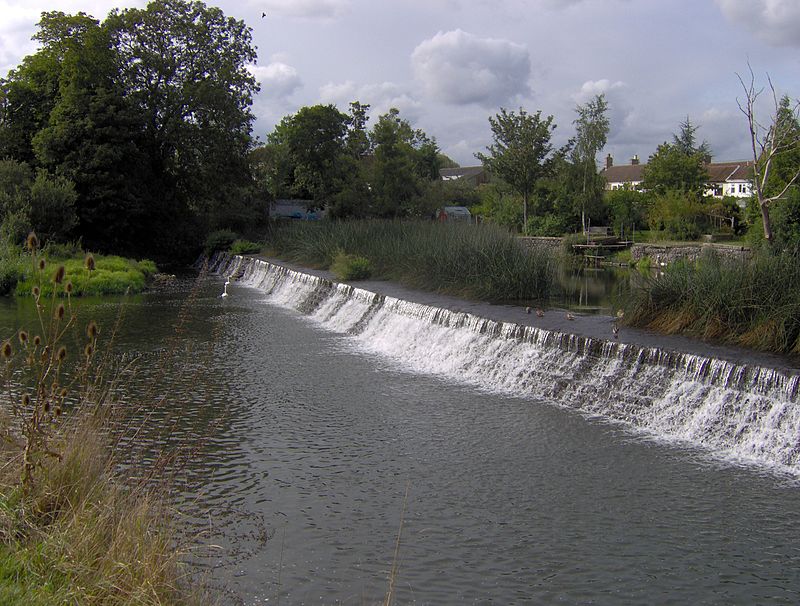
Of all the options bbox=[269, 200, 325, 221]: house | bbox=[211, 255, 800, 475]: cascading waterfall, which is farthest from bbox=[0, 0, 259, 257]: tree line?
bbox=[211, 255, 800, 475]: cascading waterfall

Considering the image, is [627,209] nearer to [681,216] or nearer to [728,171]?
[681,216]

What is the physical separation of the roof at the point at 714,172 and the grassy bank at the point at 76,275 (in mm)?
41635

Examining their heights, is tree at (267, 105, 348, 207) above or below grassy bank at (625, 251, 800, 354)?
above

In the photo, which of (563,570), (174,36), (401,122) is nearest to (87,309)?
(563,570)

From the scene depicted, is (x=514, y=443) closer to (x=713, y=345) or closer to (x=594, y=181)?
(x=713, y=345)

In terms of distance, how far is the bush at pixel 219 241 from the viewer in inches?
1257

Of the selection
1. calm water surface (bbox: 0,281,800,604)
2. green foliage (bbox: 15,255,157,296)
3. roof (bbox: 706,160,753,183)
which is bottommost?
calm water surface (bbox: 0,281,800,604)

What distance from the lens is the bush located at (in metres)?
31.9

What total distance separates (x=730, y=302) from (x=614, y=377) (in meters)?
2.54

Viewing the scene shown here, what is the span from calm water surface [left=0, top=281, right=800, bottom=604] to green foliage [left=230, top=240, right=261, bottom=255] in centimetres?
2047

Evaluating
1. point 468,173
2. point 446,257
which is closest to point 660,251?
point 446,257

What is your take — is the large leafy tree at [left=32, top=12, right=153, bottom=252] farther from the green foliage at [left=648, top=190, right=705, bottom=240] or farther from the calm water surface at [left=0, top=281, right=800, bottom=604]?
the green foliage at [left=648, top=190, right=705, bottom=240]

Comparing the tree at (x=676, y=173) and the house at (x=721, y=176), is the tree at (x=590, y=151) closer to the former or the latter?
the tree at (x=676, y=173)

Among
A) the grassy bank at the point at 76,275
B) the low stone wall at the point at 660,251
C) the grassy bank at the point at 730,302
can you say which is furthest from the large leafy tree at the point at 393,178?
the grassy bank at the point at 730,302
